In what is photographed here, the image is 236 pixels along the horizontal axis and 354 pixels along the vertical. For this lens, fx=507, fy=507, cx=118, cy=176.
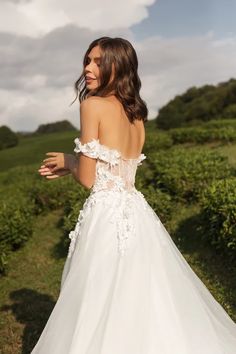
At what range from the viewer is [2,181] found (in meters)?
18.8

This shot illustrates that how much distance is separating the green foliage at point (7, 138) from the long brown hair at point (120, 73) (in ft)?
120

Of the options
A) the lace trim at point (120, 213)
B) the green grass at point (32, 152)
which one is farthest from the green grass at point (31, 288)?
the green grass at point (32, 152)

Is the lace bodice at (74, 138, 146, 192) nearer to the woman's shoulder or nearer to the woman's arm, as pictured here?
the woman's arm

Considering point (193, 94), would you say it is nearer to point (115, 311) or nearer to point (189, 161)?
point (189, 161)

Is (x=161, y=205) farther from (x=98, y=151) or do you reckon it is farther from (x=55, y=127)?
(x=55, y=127)

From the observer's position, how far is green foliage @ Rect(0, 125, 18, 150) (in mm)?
39375

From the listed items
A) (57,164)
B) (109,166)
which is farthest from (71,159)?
(109,166)

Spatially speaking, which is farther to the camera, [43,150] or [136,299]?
[43,150]

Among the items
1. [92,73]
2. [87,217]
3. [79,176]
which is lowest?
[87,217]

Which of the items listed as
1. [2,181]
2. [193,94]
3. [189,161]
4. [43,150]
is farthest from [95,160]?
[193,94]

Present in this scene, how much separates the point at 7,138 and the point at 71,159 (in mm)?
37071

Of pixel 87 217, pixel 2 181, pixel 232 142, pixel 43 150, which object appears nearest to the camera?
pixel 87 217

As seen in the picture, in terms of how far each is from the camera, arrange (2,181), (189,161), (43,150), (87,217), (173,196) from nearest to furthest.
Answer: (87,217) < (173,196) < (189,161) < (2,181) < (43,150)

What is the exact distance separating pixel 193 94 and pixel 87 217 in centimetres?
4052
